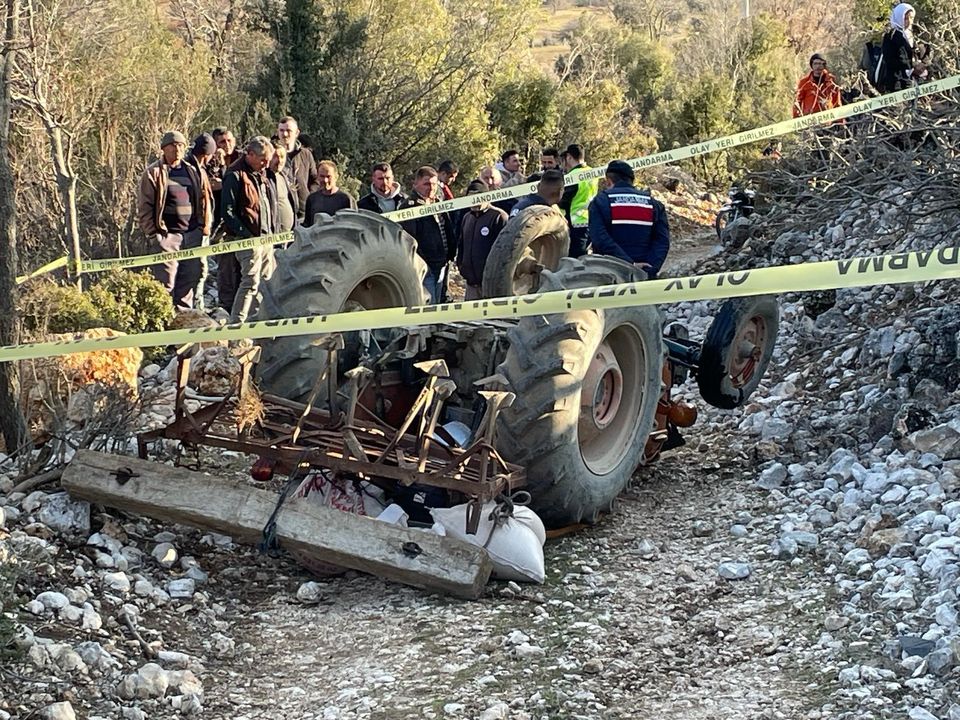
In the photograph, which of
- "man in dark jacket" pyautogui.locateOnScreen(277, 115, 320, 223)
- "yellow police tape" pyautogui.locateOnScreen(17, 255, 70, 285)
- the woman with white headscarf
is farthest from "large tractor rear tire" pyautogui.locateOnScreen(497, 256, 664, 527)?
the woman with white headscarf

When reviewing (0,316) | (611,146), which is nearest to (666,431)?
(0,316)

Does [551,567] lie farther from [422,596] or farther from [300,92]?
[300,92]

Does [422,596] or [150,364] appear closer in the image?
[422,596]

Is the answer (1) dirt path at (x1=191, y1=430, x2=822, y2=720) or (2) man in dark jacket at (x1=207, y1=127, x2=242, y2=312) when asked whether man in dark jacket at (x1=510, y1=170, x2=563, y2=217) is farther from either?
(1) dirt path at (x1=191, y1=430, x2=822, y2=720)

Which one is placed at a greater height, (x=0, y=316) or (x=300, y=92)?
(x=300, y=92)

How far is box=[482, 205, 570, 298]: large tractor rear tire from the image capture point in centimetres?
874

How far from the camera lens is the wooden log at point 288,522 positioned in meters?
5.28

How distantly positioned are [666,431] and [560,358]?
1.67 m

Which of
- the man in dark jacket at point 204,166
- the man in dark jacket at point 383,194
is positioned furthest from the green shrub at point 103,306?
the man in dark jacket at point 383,194

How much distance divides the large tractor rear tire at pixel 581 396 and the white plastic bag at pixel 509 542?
1.20 feet

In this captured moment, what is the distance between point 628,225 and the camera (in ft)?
26.0

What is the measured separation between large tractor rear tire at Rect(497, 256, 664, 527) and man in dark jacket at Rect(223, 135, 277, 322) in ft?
13.9

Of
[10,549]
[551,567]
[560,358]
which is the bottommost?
[551,567]

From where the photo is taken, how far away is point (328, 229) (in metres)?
6.75
